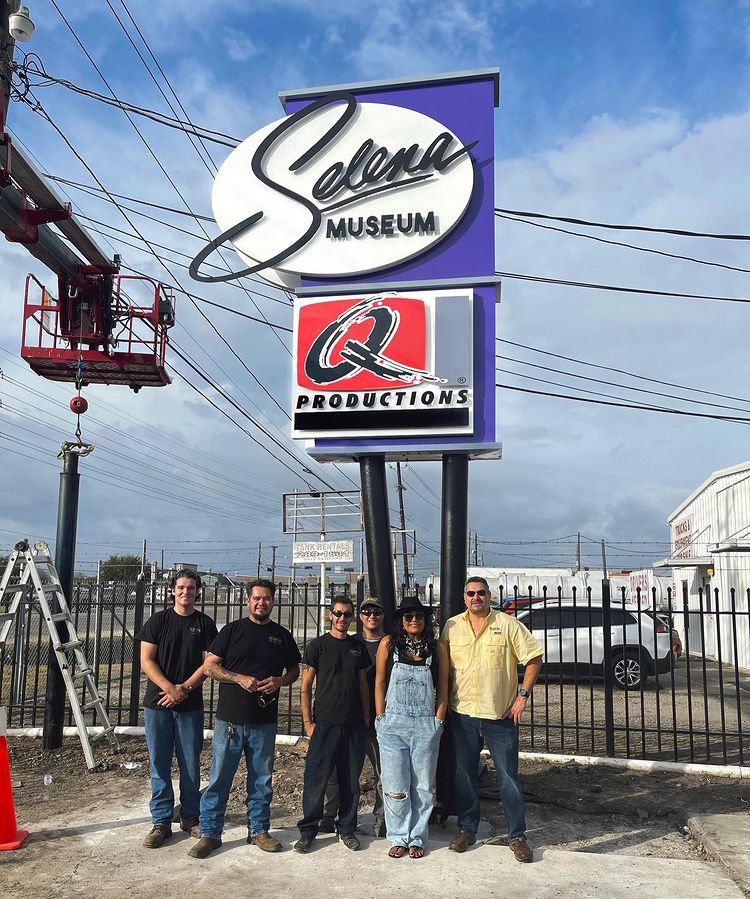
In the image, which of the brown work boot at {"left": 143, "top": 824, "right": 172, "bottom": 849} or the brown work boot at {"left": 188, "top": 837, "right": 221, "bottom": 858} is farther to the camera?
the brown work boot at {"left": 143, "top": 824, "right": 172, "bottom": 849}

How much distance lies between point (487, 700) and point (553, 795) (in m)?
2.39

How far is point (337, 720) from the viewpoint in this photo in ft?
18.5

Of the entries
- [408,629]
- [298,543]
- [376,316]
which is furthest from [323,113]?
[298,543]

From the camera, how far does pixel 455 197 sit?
7305mm

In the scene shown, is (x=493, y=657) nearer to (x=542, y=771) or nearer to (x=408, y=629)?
(x=408, y=629)

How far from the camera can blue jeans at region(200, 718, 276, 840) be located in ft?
18.1

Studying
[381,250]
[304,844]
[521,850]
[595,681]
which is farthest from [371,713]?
[595,681]

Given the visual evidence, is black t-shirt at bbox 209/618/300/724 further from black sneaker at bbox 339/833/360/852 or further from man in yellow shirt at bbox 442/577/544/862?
man in yellow shirt at bbox 442/577/544/862

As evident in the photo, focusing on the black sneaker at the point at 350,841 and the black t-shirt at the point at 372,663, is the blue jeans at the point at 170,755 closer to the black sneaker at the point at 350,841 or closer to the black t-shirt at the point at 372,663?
the black sneaker at the point at 350,841

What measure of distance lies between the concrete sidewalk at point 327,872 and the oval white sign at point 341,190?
16.2 feet

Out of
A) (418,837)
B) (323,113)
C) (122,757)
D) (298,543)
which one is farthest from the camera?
(298,543)

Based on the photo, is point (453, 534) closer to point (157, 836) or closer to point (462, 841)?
point (462, 841)

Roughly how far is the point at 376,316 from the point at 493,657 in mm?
3255

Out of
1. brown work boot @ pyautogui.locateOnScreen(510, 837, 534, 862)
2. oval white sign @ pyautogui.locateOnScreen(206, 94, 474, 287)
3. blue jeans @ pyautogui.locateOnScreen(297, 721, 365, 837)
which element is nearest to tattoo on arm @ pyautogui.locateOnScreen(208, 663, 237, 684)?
blue jeans @ pyautogui.locateOnScreen(297, 721, 365, 837)
